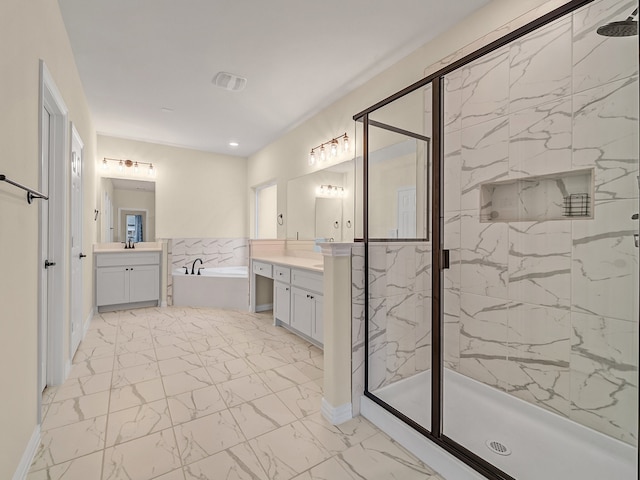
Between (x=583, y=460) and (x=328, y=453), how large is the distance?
1173mm

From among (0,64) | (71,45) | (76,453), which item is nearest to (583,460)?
(76,453)

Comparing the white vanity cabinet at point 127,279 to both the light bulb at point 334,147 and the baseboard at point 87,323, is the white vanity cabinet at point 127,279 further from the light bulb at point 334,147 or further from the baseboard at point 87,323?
the light bulb at point 334,147

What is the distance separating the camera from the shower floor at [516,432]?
1.38m

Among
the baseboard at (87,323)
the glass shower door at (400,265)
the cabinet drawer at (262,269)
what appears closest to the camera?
the glass shower door at (400,265)

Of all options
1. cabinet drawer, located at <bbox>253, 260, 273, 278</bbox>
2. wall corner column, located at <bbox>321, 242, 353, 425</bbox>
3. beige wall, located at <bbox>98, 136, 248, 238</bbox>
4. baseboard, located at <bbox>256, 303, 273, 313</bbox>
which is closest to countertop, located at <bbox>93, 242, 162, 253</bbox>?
beige wall, located at <bbox>98, 136, 248, 238</bbox>

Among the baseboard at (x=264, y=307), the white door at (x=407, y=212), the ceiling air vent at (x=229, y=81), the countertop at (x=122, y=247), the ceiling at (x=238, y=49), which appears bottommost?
the baseboard at (x=264, y=307)

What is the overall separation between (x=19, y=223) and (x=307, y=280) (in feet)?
6.69

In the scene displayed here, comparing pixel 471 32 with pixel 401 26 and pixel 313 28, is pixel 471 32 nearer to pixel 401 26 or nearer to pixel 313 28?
pixel 401 26

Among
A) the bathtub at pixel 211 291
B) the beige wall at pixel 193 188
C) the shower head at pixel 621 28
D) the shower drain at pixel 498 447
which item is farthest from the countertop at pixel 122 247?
the shower head at pixel 621 28

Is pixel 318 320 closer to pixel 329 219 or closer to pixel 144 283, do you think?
pixel 329 219

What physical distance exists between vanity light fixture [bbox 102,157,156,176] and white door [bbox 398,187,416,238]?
170 inches

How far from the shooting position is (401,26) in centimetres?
223

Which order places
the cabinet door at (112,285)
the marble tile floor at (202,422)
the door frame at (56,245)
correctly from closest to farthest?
the marble tile floor at (202,422), the door frame at (56,245), the cabinet door at (112,285)

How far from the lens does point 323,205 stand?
367 centimetres
